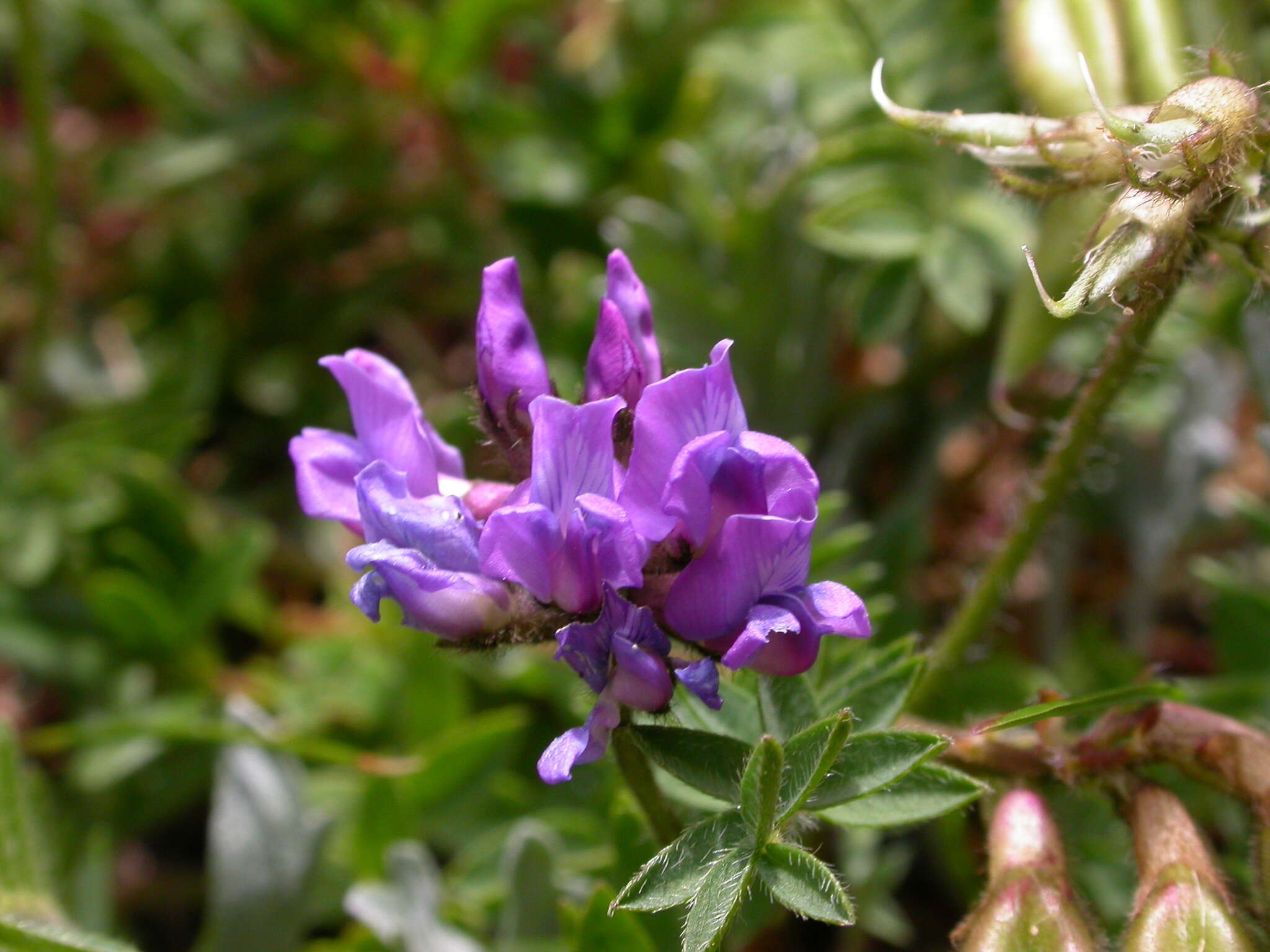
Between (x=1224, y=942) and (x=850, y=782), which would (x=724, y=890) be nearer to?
(x=850, y=782)

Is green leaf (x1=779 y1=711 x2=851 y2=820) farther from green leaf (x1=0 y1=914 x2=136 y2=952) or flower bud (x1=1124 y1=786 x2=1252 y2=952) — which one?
green leaf (x1=0 y1=914 x2=136 y2=952)

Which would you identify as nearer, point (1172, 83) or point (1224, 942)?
point (1224, 942)

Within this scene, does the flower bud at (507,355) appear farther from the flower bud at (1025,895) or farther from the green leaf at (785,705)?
the flower bud at (1025,895)

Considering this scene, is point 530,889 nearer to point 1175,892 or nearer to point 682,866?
point 682,866

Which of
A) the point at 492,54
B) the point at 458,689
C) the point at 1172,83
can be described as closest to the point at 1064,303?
the point at 1172,83

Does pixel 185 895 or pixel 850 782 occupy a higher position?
pixel 850 782

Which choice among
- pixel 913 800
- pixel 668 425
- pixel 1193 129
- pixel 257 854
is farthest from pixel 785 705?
pixel 257 854

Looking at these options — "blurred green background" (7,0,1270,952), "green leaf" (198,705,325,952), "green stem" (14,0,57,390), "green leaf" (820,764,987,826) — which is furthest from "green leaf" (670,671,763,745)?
"green stem" (14,0,57,390)
